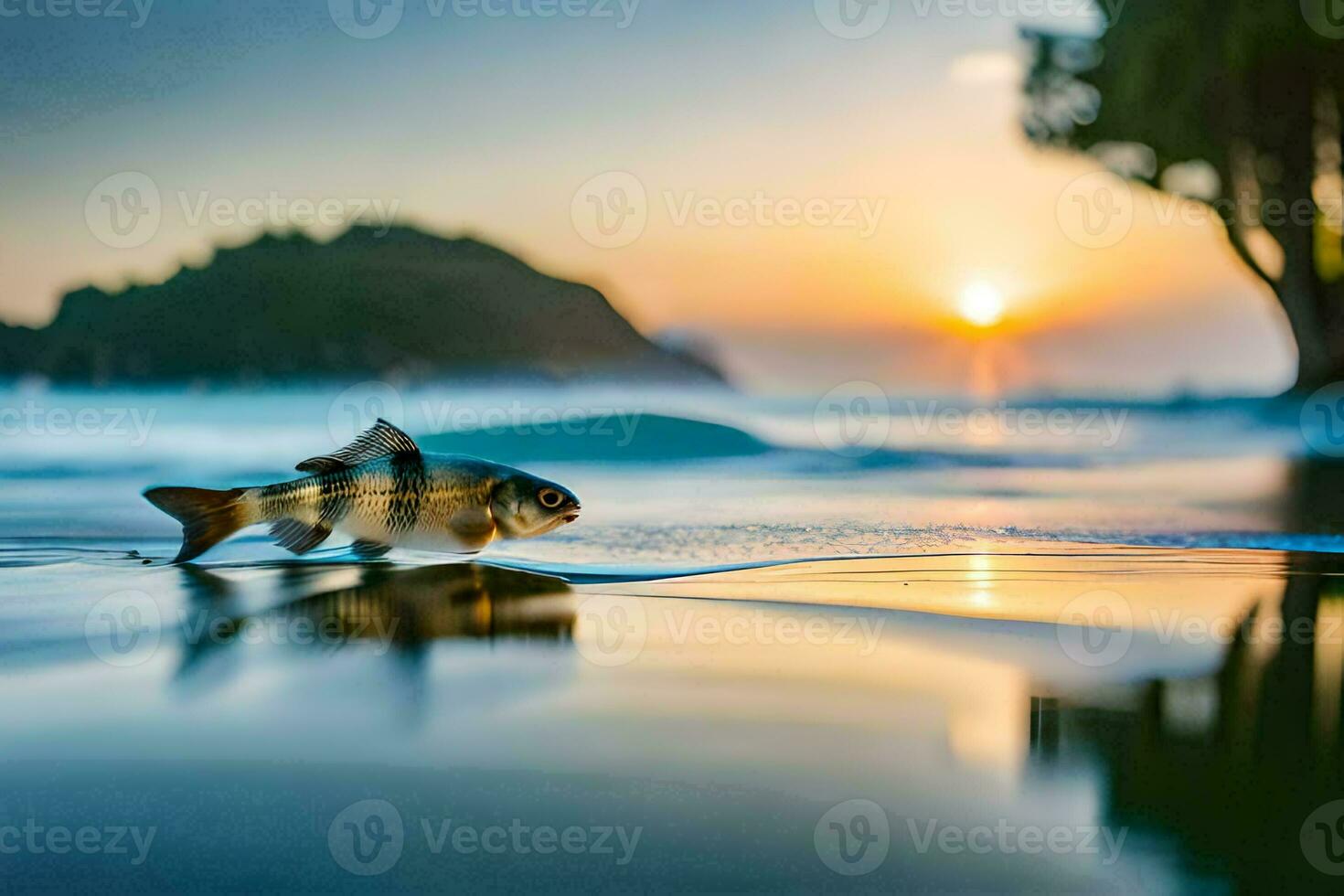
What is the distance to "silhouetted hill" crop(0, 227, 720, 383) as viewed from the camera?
9531 millimetres

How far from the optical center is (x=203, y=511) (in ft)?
7.75

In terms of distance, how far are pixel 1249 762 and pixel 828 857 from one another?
0.62m

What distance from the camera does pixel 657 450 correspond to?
6.67 metres

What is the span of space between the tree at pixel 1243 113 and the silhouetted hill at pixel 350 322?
4249 millimetres

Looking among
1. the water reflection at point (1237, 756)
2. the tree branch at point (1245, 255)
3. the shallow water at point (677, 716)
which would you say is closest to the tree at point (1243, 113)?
the tree branch at point (1245, 255)

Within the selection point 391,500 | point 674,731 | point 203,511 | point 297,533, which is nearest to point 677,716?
point 674,731

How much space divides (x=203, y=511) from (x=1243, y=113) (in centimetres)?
933

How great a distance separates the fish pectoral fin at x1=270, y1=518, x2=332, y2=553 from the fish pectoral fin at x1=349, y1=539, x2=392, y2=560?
0.21ft

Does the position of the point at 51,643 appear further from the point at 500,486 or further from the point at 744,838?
the point at 744,838

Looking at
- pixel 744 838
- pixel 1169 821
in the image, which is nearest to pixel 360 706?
pixel 744 838

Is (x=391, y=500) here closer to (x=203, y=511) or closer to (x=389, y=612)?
(x=389, y=612)

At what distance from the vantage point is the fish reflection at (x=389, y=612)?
196cm

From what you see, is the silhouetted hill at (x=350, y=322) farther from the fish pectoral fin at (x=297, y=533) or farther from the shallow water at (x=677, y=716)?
the fish pectoral fin at (x=297, y=533)

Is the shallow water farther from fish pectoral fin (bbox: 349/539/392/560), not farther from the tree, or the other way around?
the tree
